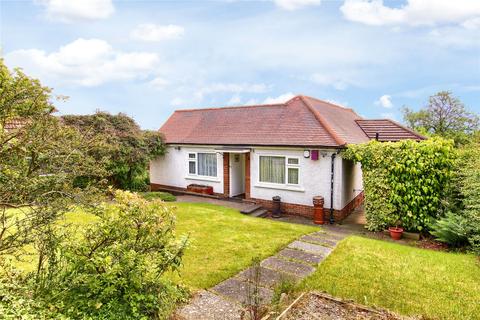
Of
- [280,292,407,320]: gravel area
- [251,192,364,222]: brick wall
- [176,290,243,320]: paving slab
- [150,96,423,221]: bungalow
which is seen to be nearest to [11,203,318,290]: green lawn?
[176,290,243,320]: paving slab

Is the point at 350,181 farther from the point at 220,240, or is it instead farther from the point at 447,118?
the point at 447,118

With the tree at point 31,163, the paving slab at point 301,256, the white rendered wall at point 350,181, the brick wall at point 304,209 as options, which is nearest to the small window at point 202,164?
the brick wall at point 304,209

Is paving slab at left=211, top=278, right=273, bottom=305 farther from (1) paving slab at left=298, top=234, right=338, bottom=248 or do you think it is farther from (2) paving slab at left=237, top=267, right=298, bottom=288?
(1) paving slab at left=298, top=234, right=338, bottom=248

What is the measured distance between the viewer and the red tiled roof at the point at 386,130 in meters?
17.5

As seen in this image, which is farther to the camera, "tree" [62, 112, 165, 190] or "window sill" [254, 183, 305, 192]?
"tree" [62, 112, 165, 190]

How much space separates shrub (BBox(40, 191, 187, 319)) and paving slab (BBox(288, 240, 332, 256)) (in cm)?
513

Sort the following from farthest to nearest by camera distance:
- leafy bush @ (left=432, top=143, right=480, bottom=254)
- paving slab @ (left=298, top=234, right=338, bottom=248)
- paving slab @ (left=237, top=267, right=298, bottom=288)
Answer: paving slab @ (left=298, top=234, right=338, bottom=248), leafy bush @ (left=432, top=143, right=480, bottom=254), paving slab @ (left=237, top=267, right=298, bottom=288)

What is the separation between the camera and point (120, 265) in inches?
164

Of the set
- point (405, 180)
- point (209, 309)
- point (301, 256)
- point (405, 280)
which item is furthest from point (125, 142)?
point (405, 280)

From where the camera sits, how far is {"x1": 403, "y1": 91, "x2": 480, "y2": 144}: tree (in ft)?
101

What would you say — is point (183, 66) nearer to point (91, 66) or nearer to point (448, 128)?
point (91, 66)

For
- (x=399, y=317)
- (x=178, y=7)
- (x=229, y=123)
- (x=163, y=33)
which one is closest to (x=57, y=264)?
(x=399, y=317)

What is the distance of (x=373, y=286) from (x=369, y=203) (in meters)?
6.24

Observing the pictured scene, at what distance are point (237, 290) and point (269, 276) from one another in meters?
1.08
